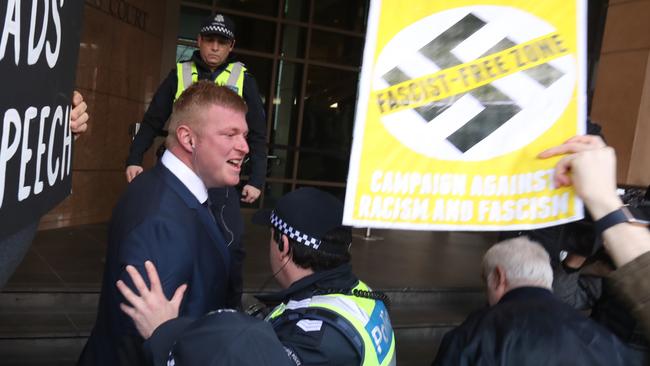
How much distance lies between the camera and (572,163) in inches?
54.5

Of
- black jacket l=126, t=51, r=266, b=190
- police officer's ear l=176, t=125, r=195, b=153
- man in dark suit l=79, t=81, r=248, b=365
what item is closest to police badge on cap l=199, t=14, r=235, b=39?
black jacket l=126, t=51, r=266, b=190

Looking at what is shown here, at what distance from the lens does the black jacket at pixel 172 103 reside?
3.64 meters

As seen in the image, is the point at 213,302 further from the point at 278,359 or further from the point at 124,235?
the point at 278,359

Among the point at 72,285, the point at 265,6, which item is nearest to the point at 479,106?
the point at 72,285

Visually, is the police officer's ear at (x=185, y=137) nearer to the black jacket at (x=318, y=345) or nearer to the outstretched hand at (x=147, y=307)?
the outstretched hand at (x=147, y=307)

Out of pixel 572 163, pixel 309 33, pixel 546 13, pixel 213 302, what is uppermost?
pixel 309 33

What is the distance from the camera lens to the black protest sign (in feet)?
3.33

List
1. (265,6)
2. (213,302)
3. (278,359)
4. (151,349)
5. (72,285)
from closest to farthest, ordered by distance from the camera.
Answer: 1. (278,359)
2. (151,349)
3. (213,302)
4. (72,285)
5. (265,6)

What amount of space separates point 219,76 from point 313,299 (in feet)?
6.94

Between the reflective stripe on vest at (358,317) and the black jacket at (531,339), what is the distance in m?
0.34

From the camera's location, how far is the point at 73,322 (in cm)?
404

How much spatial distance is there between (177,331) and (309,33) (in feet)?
28.6

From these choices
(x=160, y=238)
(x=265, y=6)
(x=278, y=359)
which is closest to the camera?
(x=278, y=359)

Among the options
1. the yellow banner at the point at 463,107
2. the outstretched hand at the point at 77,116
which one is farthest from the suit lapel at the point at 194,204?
the yellow banner at the point at 463,107
